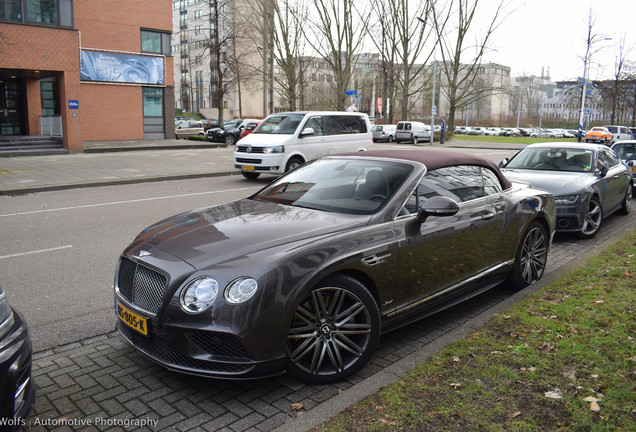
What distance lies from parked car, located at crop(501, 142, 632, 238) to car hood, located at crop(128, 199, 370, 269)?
5460 mm

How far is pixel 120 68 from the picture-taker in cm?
2972

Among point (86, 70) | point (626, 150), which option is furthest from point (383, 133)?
point (626, 150)

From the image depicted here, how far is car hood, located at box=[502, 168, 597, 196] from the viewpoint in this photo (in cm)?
820

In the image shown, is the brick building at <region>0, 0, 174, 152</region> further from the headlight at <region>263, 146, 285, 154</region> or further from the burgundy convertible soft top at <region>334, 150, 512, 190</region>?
the burgundy convertible soft top at <region>334, 150, 512, 190</region>

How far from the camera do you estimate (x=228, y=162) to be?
20719 millimetres

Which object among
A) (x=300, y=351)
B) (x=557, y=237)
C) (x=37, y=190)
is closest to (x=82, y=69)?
(x=37, y=190)

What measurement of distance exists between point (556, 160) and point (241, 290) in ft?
26.3

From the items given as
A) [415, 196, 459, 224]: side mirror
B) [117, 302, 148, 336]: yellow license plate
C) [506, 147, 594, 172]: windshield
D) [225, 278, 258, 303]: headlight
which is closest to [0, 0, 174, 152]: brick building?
[506, 147, 594, 172]: windshield

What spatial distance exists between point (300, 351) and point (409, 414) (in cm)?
78

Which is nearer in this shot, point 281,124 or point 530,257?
point 530,257

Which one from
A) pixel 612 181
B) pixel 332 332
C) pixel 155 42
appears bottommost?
pixel 332 332

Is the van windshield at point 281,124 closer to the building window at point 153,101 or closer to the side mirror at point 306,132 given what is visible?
the side mirror at point 306,132

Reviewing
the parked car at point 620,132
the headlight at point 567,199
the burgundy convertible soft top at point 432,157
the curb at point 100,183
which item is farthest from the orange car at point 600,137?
the burgundy convertible soft top at point 432,157

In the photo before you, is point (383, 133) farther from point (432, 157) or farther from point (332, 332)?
point (332, 332)
